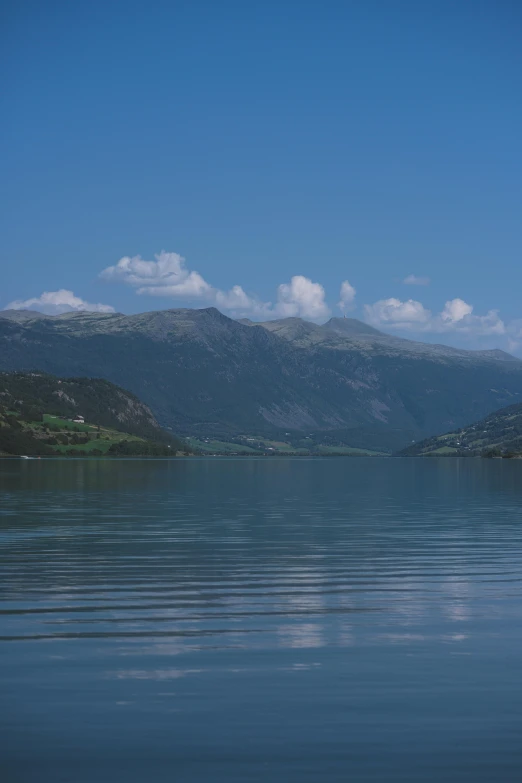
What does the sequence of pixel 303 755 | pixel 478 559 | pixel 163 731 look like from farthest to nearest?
pixel 478 559
pixel 163 731
pixel 303 755

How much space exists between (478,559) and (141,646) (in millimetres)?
27698

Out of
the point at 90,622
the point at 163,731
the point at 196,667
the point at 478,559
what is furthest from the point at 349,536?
the point at 163,731

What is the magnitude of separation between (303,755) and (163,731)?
120 inches

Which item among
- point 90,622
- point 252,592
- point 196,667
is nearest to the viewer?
point 196,667

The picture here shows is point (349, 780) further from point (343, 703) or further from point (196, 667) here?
point (196, 667)

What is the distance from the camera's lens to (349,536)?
62219 millimetres

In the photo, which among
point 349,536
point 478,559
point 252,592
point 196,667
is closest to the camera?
point 196,667

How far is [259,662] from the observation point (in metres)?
24.4

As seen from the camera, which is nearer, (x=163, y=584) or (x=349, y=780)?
(x=349, y=780)

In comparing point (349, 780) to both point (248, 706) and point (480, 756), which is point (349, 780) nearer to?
point (480, 756)

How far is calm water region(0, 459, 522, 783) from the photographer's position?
17.3 metres

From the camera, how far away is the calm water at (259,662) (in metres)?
17.3

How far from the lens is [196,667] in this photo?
23.8 meters

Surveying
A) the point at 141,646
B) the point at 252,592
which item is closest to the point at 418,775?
the point at 141,646
